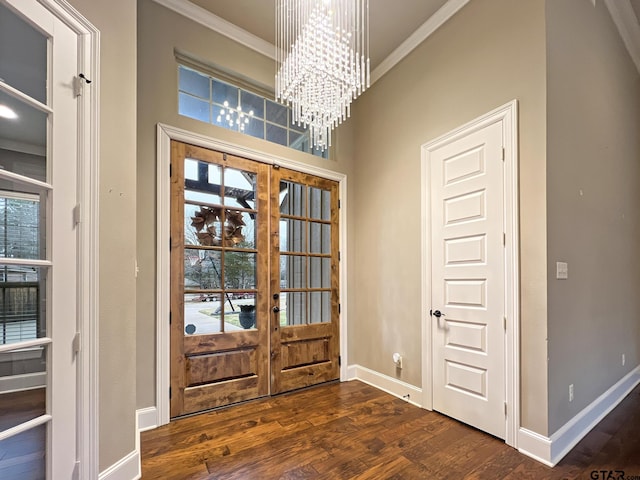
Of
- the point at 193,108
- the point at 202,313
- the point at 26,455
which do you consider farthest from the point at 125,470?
the point at 193,108

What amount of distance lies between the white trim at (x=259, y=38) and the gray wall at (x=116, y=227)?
1044 millimetres

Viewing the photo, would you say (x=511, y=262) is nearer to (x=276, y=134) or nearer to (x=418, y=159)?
(x=418, y=159)

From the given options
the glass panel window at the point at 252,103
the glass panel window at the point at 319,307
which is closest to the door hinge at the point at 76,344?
the glass panel window at the point at 319,307

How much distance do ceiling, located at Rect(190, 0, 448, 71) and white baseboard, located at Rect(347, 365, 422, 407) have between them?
3413 millimetres

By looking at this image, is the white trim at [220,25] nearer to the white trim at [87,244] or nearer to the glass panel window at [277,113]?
the glass panel window at [277,113]

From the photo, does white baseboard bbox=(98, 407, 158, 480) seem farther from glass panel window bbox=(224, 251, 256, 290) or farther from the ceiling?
the ceiling

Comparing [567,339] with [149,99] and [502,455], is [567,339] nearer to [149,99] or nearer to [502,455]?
[502,455]

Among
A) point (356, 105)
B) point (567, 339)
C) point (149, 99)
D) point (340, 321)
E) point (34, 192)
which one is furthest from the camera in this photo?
point (356, 105)

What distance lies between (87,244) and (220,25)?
247 centimetres

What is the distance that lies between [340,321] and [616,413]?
2.56 metres

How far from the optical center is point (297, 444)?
2.30 m

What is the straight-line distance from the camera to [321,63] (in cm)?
234

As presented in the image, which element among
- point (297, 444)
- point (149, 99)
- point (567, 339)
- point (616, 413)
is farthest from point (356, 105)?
point (616, 413)

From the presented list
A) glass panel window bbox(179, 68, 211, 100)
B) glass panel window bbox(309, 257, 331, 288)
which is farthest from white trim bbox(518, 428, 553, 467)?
glass panel window bbox(179, 68, 211, 100)
